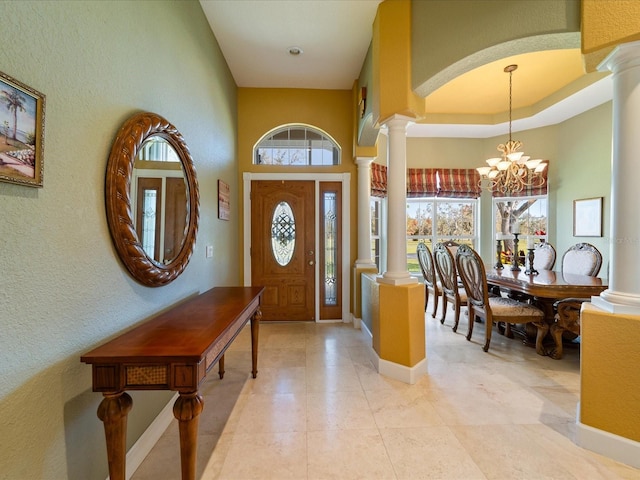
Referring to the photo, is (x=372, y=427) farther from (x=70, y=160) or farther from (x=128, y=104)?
(x=128, y=104)

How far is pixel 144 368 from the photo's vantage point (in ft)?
3.82

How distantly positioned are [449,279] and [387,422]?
2.50 meters

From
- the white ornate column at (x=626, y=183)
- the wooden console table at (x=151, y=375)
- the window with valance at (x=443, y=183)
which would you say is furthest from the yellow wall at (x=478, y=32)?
the window with valance at (x=443, y=183)

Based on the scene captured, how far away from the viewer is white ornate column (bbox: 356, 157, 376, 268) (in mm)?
4043

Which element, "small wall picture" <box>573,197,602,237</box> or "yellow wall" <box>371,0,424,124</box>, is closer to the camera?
"yellow wall" <box>371,0,424,124</box>

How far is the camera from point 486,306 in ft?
10.3

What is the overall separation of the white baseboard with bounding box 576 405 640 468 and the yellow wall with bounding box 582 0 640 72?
2.24m

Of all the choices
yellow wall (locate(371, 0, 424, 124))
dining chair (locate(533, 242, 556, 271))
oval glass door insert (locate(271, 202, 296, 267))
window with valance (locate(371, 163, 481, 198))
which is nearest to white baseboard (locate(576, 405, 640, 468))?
yellow wall (locate(371, 0, 424, 124))

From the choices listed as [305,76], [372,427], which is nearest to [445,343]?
[372,427]

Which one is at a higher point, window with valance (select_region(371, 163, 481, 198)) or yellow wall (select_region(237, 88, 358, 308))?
yellow wall (select_region(237, 88, 358, 308))

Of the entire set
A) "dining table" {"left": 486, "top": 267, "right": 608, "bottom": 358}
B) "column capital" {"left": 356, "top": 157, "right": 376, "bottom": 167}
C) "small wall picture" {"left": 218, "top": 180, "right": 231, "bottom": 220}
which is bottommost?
"dining table" {"left": 486, "top": 267, "right": 608, "bottom": 358}

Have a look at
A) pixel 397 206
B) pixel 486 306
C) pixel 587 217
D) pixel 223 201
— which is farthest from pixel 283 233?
pixel 587 217

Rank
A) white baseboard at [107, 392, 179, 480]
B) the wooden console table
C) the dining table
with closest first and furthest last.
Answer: the wooden console table, white baseboard at [107, 392, 179, 480], the dining table

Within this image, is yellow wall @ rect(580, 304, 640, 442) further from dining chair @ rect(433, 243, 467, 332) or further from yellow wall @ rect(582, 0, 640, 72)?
dining chair @ rect(433, 243, 467, 332)
